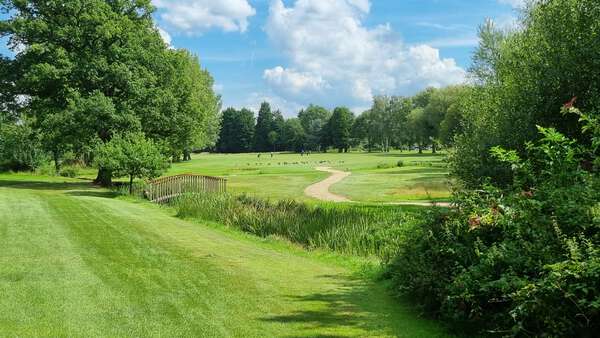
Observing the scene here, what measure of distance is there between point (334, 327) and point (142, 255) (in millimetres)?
5479

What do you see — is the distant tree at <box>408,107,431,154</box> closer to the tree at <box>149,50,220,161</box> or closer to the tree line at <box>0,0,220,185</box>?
the tree at <box>149,50,220,161</box>

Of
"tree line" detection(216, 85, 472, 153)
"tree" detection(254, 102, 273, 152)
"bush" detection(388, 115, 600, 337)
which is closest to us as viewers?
"bush" detection(388, 115, 600, 337)

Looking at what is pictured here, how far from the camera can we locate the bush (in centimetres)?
479

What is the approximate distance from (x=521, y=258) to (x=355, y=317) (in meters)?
2.36

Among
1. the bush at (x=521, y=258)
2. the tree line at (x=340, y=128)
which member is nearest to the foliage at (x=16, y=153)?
the bush at (x=521, y=258)

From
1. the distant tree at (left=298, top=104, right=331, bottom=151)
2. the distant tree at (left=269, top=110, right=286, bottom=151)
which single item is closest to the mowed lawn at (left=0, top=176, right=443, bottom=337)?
the distant tree at (left=298, top=104, right=331, bottom=151)

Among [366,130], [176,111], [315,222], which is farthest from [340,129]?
[315,222]

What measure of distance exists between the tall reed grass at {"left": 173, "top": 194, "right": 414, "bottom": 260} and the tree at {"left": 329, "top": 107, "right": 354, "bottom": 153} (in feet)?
387

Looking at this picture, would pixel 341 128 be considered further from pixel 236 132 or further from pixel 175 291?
pixel 175 291

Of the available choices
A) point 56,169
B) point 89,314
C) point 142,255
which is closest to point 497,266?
point 89,314

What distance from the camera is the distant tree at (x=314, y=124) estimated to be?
5768 inches

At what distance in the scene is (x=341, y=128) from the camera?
136625mm

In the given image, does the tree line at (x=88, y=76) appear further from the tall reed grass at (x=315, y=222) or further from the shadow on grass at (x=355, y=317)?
the shadow on grass at (x=355, y=317)

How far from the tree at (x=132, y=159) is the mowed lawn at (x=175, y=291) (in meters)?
13.8
